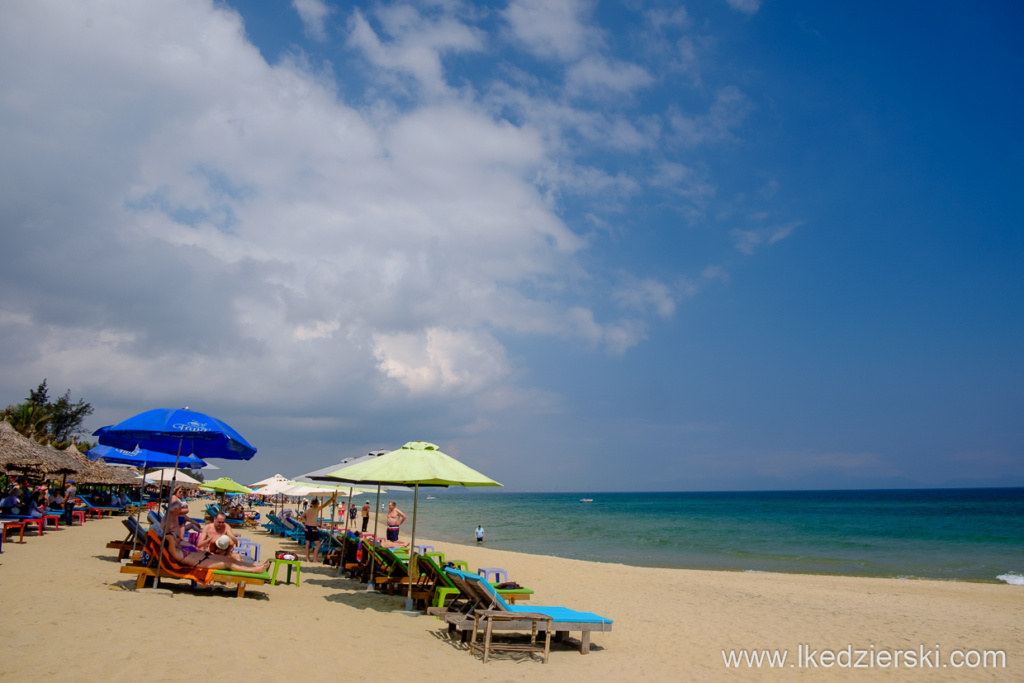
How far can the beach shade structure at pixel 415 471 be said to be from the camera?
24.6 ft

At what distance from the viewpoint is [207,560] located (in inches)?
312

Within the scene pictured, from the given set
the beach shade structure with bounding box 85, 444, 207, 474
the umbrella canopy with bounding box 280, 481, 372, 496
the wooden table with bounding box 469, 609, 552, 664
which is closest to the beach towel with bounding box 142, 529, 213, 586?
the wooden table with bounding box 469, 609, 552, 664

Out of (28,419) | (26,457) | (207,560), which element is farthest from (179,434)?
(28,419)

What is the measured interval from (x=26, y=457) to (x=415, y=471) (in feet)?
44.5

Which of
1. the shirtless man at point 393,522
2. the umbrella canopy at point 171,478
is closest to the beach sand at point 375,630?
the shirtless man at point 393,522

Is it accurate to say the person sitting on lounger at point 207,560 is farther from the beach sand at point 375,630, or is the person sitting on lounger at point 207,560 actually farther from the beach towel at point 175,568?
the beach sand at point 375,630

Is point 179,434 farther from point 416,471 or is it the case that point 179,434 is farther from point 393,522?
point 393,522

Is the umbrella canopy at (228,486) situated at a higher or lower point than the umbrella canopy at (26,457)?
lower

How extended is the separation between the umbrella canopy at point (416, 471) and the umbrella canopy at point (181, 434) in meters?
1.56

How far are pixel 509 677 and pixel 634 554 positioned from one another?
21.2 metres

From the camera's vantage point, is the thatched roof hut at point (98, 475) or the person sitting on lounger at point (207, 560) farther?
the thatched roof hut at point (98, 475)

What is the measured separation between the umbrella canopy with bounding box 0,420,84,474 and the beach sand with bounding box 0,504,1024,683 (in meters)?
3.34

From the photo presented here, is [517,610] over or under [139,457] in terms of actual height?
under

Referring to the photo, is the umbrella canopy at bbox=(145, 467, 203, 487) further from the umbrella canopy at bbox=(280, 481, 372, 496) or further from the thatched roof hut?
the umbrella canopy at bbox=(280, 481, 372, 496)
